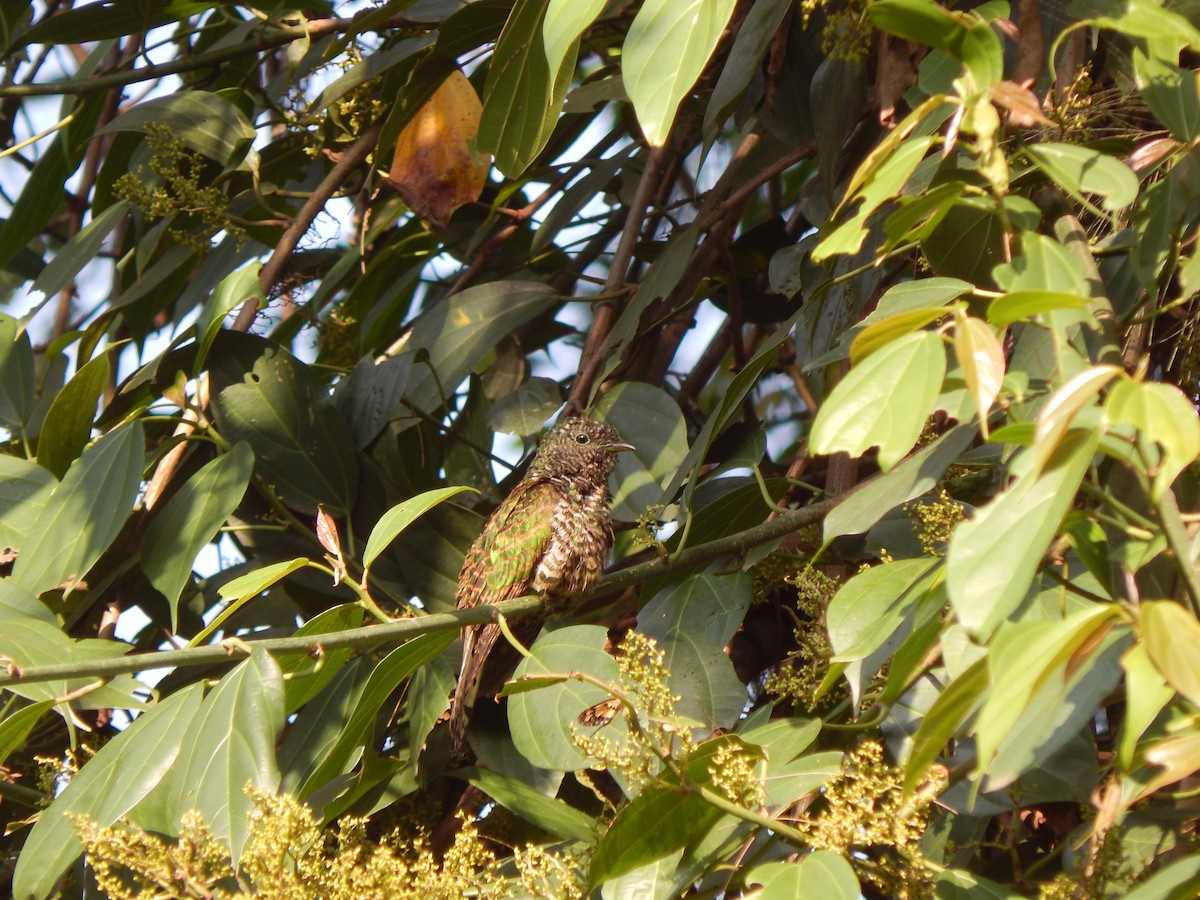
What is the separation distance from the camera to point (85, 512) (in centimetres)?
299

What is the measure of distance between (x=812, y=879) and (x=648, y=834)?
0.45 m

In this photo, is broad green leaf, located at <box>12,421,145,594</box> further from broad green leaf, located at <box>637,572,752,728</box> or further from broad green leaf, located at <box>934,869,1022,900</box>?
broad green leaf, located at <box>934,869,1022,900</box>

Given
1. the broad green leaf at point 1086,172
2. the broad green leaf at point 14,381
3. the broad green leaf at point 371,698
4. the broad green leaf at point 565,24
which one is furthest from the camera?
the broad green leaf at point 14,381

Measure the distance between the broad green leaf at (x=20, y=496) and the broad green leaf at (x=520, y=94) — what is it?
1477mm

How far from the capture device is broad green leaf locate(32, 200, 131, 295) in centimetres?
398

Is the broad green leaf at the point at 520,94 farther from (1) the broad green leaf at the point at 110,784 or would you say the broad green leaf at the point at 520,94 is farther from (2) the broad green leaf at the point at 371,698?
(1) the broad green leaf at the point at 110,784

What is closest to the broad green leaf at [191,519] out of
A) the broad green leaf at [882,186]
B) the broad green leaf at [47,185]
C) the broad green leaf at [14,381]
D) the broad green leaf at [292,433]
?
the broad green leaf at [292,433]

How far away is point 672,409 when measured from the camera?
3.44 metres

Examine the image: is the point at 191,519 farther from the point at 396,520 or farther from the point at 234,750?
the point at 234,750

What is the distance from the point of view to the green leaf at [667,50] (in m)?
2.06

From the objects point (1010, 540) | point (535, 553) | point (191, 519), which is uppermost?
point (1010, 540)

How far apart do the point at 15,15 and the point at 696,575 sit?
3176mm

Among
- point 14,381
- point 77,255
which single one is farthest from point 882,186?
point 77,255

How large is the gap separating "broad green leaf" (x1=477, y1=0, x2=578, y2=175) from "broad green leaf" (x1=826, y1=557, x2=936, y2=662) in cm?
111
